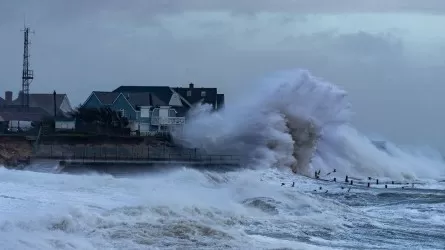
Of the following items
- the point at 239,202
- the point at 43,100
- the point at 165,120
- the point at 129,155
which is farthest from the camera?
the point at 43,100

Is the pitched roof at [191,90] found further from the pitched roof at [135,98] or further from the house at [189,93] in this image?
the pitched roof at [135,98]

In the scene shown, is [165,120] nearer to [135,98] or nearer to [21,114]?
[135,98]

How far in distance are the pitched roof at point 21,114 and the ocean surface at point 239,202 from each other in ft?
47.4

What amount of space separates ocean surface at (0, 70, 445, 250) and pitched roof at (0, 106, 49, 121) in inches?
568

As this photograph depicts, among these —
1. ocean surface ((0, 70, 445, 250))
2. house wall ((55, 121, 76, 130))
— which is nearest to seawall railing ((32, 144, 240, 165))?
ocean surface ((0, 70, 445, 250))

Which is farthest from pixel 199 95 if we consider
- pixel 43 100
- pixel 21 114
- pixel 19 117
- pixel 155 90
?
pixel 19 117

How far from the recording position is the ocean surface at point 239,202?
2052 centimetres

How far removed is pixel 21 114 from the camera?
68.4m

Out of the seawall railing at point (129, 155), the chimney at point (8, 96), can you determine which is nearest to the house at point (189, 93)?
the chimney at point (8, 96)

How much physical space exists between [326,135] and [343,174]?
323cm

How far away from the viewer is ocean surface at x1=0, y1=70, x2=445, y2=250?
808 inches

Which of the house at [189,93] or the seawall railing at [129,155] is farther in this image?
the house at [189,93]

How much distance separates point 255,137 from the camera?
5603cm

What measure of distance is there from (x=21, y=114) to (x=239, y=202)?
138 ft
